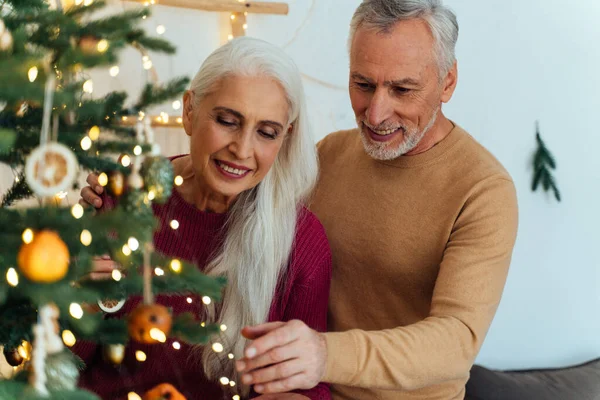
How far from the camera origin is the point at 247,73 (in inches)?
53.2

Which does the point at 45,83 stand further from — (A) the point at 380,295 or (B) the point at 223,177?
(A) the point at 380,295

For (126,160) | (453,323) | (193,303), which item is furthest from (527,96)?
(126,160)

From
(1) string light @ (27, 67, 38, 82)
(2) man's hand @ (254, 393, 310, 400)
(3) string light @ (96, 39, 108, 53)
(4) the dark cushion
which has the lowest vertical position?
(4) the dark cushion

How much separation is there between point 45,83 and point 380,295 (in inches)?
43.6

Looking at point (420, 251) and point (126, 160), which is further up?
point (126, 160)

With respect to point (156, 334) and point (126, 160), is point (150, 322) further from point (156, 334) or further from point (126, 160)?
point (126, 160)

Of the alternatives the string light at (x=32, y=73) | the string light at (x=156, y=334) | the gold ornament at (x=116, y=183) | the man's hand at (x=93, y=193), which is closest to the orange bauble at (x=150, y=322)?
the string light at (x=156, y=334)

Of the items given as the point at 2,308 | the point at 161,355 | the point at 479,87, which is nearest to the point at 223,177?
the point at 161,355

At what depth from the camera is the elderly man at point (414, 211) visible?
1.36 meters

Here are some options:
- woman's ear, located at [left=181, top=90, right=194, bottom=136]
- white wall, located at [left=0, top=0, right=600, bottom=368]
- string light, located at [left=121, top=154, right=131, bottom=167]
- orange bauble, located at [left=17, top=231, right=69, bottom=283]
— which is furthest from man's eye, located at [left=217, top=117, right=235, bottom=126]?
white wall, located at [left=0, top=0, right=600, bottom=368]

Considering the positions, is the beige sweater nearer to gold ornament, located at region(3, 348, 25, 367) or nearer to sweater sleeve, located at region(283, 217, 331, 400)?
sweater sleeve, located at region(283, 217, 331, 400)

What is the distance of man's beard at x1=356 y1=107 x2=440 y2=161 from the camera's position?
1528mm

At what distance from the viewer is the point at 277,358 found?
1.04 meters

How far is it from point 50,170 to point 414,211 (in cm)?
103
